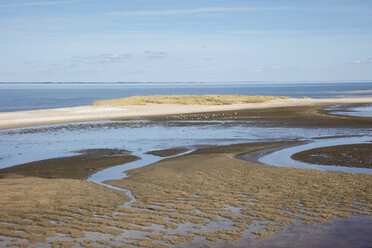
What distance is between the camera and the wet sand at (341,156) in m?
16.7

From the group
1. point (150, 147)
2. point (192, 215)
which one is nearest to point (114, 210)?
point (192, 215)

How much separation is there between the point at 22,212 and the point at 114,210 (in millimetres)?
2052

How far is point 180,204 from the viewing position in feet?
34.8

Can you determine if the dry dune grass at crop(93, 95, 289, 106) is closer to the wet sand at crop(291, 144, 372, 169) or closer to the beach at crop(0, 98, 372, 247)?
the wet sand at crop(291, 144, 372, 169)

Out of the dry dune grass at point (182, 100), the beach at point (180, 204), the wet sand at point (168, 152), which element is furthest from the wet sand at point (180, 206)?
the dry dune grass at point (182, 100)

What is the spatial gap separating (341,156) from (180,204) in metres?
9.97

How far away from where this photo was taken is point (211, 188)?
12.4 m

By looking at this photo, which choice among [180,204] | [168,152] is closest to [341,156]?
[168,152]

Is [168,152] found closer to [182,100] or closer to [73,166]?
[73,166]

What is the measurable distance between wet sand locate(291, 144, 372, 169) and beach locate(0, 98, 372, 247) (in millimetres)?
2284

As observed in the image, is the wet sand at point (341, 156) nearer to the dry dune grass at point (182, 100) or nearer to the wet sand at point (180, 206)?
the wet sand at point (180, 206)

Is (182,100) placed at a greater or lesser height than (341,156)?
greater

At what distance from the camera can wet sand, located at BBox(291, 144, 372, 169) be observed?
1667 cm

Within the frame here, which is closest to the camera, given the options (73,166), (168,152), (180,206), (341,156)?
(180,206)
